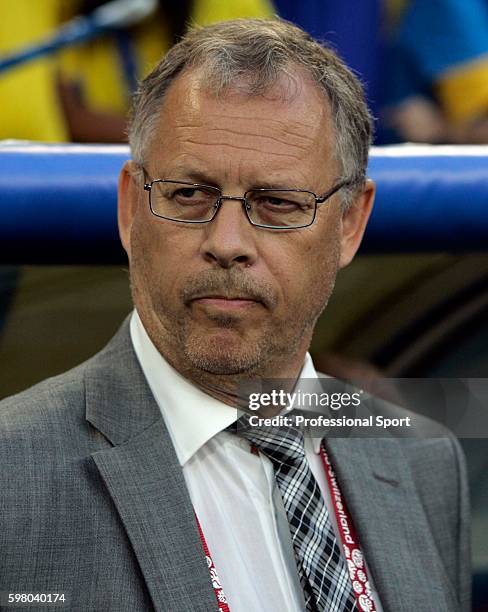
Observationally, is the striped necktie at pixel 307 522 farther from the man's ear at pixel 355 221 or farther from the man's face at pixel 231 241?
the man's ear at pixel 355 221

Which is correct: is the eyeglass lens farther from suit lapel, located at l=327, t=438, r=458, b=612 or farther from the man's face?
suit lapel, located at l=327, t=438, r=458, b=612

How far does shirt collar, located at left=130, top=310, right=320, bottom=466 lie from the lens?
1.74m

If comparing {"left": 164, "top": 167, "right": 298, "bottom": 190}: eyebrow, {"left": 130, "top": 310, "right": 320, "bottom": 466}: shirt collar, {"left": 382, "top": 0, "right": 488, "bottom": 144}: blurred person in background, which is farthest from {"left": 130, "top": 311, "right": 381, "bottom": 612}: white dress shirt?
{"left": 382, "top": 0, "right": 488, "bottom": 144}: blurred person in background

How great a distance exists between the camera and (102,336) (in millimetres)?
2111

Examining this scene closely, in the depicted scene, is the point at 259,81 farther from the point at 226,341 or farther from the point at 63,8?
the point at 63,8

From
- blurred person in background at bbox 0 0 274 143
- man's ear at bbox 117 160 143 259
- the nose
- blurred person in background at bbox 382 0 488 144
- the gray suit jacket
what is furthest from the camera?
blurred person in background at bbox 382 0 488 144

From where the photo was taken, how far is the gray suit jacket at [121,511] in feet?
5.06

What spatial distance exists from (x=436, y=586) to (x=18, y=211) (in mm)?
909

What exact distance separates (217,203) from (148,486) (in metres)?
0.43

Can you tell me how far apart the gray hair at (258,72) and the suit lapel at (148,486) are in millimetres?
365

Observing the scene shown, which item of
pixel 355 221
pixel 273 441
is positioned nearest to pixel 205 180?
pixel 355 221

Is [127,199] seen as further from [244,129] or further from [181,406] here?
[181,406]

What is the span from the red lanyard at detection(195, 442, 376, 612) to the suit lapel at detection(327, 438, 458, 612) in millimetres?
11

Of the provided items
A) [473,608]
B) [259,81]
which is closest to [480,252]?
[259,81]
